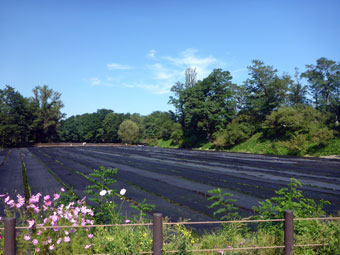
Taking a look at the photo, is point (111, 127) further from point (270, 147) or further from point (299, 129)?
point (299, 129)

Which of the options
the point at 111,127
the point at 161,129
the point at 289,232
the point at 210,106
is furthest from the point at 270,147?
the point at 111,127

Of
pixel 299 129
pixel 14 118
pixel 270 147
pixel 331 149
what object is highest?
pixel 14 118

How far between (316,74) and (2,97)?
253 ft

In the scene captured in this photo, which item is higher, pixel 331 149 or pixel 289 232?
pixel 289 232

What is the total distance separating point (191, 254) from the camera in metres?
4.31

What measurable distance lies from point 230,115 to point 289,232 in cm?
4473

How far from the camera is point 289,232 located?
425 centimetres

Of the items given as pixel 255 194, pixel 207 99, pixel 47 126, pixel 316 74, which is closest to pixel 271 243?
pixel 255 194

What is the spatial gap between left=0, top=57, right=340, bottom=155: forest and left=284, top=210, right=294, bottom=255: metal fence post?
84.5ft

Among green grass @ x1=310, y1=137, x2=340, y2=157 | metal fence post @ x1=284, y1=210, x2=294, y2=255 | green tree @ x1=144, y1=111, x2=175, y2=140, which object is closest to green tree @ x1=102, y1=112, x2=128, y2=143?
green tree @ x1=144, y1=111, x2=175, y2=140

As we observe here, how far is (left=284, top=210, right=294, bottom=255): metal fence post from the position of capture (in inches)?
165

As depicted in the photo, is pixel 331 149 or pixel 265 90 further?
pixel 265 90

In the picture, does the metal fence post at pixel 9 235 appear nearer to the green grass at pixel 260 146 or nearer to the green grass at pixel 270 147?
the green grass at pixel 270 147

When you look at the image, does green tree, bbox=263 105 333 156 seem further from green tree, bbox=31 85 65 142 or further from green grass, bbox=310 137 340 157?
green tree, bbox=31 85 65 142
